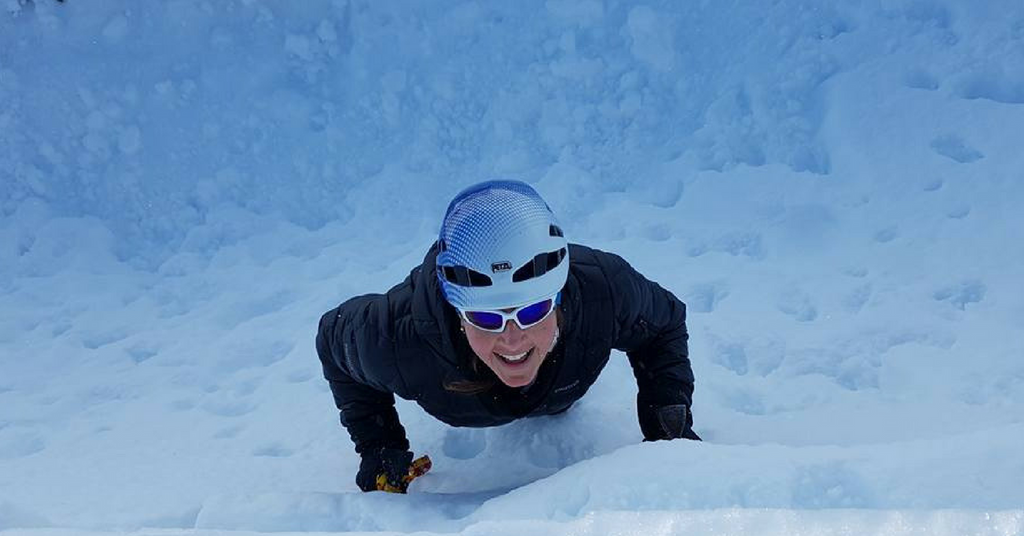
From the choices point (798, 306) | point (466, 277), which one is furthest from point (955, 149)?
point (466, 277)

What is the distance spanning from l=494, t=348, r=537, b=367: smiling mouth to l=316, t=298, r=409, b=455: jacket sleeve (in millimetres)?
481

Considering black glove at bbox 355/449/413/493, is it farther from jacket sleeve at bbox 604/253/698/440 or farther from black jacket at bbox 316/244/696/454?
jacket sleeve at bbox 604/253/698/440

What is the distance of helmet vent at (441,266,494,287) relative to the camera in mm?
2346

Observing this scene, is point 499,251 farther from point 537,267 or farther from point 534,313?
point 534,313

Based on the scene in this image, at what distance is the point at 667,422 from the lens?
285cm

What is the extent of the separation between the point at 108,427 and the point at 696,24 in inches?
170

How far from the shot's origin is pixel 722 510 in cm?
172

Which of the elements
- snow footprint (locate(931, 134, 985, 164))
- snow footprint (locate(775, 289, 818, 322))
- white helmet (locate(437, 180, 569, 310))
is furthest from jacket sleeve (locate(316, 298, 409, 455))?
snow footprint (locate(931, 134, 985, 164))

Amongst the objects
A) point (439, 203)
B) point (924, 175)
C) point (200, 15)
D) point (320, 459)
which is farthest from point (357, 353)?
point (200, 15)

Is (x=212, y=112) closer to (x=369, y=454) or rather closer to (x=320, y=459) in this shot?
(x=320, y=459)

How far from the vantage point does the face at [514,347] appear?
8.07ft

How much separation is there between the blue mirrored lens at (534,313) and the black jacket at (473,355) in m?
0.23

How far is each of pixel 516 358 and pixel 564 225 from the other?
2568 millimetres

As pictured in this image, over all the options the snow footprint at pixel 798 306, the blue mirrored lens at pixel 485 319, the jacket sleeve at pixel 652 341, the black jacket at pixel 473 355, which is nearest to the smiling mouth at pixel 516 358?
the blue mirrored lens at pixel 485 319
